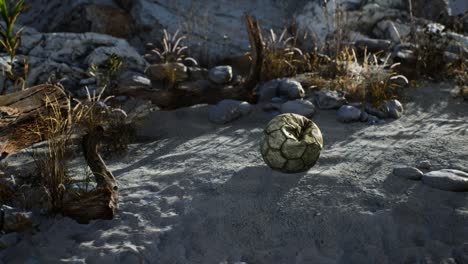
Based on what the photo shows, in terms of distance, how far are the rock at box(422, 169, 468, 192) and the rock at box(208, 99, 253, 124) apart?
7.64 feet

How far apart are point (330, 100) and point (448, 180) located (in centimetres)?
215

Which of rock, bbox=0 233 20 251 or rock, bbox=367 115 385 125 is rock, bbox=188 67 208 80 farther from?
rock, bbox=0 233 20 251

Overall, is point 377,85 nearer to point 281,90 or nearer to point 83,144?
point 281,90

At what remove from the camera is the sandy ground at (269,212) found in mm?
3002

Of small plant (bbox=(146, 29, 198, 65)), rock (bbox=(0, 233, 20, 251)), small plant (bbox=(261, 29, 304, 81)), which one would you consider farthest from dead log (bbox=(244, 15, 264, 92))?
rock (bbox=(0, 233, 20, 251))

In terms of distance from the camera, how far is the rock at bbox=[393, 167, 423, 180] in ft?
12.2

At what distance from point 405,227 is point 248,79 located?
303 cm

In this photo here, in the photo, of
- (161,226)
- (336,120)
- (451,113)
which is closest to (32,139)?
(161,226)

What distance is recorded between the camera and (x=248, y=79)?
A: 5.73 m

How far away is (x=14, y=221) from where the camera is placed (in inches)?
125

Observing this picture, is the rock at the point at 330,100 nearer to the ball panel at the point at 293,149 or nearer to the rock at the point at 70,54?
the ball panel at the point at 293,149

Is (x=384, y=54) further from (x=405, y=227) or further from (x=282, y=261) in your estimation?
(x=282, y=261)

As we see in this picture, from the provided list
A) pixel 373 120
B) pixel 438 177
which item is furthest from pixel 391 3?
pixel 438 177

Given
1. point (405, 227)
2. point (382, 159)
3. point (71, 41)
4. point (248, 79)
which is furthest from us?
point (71, 41)
